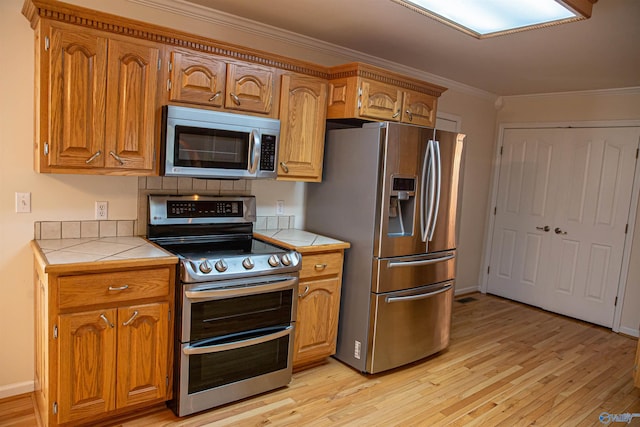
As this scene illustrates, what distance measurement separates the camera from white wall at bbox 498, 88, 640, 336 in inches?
165

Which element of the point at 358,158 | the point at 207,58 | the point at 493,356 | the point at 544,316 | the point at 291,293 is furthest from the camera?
the point at 544,316

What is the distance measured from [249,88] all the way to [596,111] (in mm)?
3659

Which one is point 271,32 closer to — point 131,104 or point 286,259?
point 131,104

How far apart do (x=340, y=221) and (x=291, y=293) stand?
72cm

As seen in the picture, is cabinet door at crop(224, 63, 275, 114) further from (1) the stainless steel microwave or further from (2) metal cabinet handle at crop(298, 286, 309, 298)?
(2) metal cabinet handle at crop(298, 286, 309, 298)

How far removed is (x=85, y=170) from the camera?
2.27 metres

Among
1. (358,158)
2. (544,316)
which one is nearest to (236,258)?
(358,158)

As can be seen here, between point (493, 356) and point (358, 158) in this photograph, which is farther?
point (493, 356)

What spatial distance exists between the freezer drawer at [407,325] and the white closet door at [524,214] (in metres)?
1.99

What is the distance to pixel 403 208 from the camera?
10.2ft

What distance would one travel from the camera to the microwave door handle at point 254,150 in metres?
2.72

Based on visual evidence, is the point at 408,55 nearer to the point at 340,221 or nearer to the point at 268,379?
the point at 340,221

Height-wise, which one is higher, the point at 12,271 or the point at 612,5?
the point at 612,5

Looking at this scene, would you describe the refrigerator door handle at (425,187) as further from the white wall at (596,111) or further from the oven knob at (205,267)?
the white wall at (596,111)
